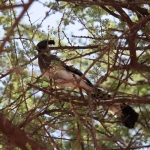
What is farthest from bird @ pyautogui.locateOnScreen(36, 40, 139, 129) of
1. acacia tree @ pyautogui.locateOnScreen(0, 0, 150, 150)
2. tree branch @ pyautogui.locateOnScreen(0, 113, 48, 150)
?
tree branch @ pyautogui.locateOnScreen(0, 113, 48, 150)

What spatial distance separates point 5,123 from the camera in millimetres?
2820

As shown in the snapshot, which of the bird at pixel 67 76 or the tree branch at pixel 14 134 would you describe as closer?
the tree branch at pixel 14 134

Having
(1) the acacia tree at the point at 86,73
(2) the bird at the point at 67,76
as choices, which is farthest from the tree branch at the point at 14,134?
(2) the bird at the point at 67,76

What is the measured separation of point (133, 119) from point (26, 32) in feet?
5.35

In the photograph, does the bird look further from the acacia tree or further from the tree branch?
the tree branch

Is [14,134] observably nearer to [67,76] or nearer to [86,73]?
[86,73]

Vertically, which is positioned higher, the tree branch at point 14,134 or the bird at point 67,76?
the bird at point 67,76

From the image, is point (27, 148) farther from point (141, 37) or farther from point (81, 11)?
point (81, 11)

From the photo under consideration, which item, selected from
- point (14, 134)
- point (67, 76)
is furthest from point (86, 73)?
point (67, 76)

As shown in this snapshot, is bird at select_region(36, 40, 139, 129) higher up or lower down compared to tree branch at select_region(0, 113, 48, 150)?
higher up

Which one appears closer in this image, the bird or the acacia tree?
the acacia tree

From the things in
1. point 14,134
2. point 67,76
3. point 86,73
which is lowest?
point 14,134

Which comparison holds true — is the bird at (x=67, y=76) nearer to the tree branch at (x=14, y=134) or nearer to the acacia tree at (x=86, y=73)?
the acacia tree at (x=86, y=73)

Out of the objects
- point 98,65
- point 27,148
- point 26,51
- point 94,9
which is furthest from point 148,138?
point 27,148
